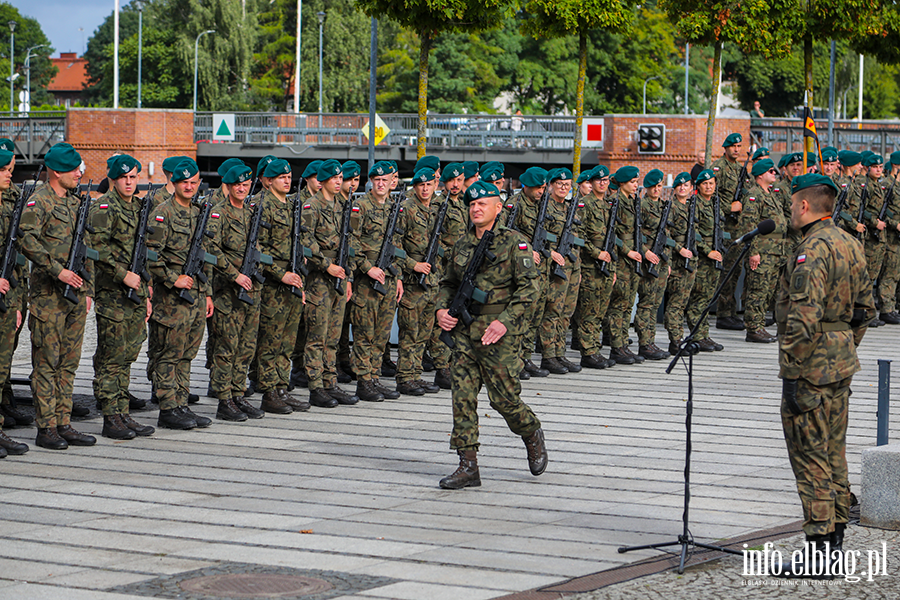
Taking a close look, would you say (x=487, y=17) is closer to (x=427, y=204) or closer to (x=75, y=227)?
(x=427, y=204)

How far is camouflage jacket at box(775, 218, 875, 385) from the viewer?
6730mm

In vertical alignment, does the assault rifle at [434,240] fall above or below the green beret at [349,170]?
below

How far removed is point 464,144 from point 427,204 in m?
35.0

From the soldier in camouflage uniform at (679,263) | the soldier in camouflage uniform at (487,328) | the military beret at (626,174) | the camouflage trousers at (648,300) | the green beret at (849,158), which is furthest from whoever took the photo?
the green beret at (849,158)

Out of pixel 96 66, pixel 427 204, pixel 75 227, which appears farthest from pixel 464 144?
pixel 96 66

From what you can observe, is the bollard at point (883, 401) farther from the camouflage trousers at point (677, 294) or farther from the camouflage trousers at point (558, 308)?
the camouflage trousers at point (677, 294)

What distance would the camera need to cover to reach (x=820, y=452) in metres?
6.73

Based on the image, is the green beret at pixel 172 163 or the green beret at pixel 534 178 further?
the green beret at pixel 534 178

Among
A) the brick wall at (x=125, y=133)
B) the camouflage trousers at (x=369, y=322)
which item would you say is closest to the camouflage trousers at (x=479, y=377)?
the camouflage trousers at (x=369, y=322)

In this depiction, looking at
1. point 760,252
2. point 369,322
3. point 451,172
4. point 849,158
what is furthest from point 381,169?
point 849,158

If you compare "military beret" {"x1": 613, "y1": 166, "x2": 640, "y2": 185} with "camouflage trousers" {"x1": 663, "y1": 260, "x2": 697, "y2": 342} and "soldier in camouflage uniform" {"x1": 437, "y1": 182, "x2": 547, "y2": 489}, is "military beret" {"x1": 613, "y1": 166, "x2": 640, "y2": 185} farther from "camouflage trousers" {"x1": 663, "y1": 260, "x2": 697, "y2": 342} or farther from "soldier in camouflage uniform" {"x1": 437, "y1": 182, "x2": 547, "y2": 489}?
"soldier in camouflage uniform" {"x1": 437, "y1": 182, "x2": 547, "y2": 489}

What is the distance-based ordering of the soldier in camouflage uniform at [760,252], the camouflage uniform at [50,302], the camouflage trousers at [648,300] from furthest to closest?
the soldier in camouflage uniform at [760,252] → the camouflage trousers at [648,300] → the camouflage uniform at [50,302]

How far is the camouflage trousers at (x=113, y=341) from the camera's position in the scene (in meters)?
9.94

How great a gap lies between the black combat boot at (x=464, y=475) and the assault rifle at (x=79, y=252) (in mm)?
3118
